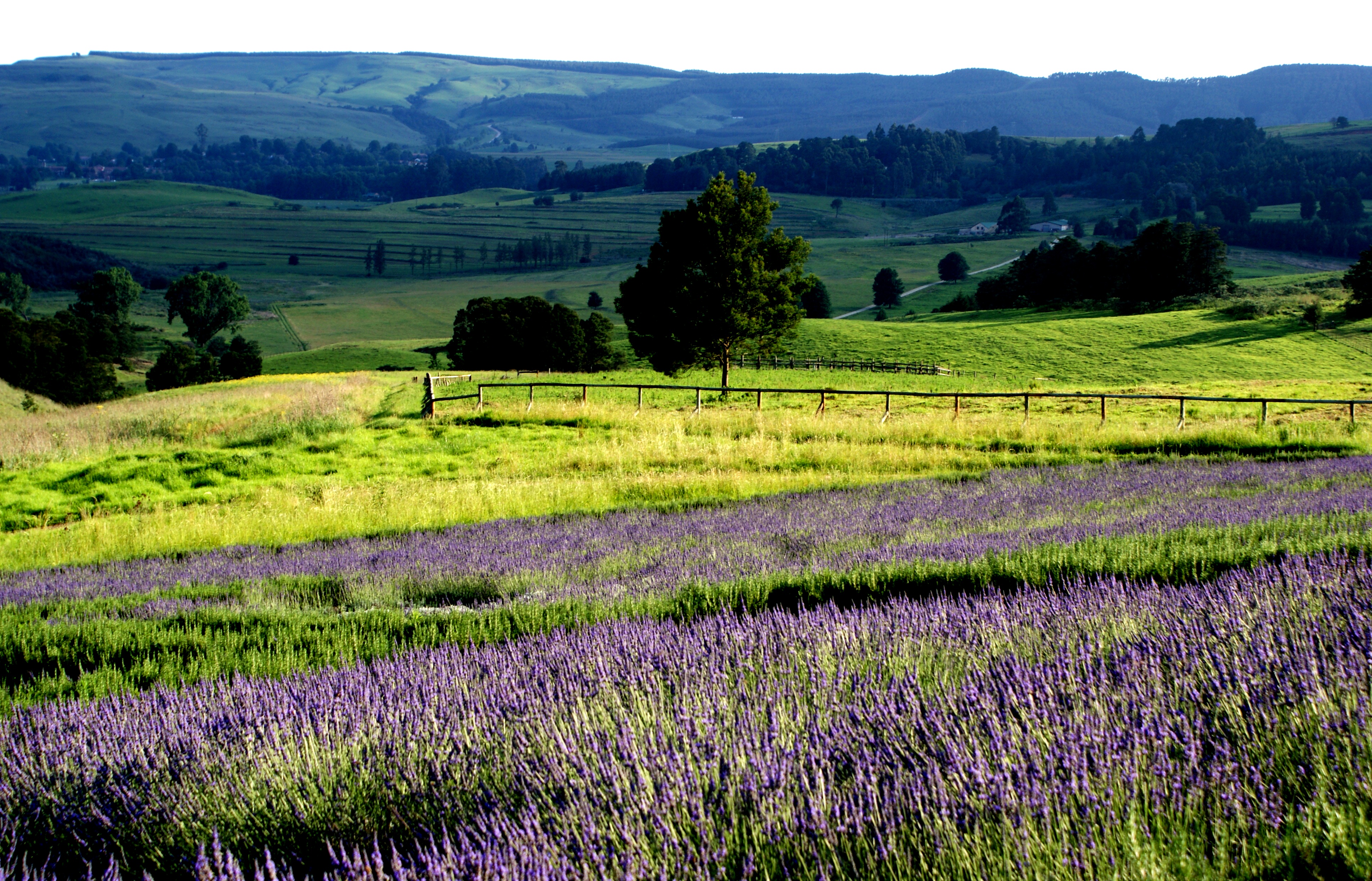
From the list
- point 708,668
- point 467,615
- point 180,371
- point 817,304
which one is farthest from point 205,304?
point 708,668

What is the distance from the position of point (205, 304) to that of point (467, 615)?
123 meters

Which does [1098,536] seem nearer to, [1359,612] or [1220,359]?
[1359,612]

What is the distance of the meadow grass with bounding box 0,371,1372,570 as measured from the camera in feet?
48.9

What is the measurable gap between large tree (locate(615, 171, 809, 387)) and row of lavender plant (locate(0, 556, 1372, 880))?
37.5 m

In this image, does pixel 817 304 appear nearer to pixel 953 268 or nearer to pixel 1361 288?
pixel 953 268

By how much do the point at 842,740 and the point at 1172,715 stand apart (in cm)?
101

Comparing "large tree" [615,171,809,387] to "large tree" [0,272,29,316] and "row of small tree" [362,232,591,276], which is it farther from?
"row of small tree" [362,232,591,276]

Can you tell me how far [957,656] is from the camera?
3.67m

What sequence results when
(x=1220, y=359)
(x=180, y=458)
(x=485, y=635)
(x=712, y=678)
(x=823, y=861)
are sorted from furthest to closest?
(x=1220, y=359)
(x=180, y=458)
(x=485, y=635)
(x=712, y=678)
(x=823, y=861)

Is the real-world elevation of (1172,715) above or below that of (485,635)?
above

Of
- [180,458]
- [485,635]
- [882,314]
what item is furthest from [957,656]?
[882,314]

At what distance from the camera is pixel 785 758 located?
8.61 feet

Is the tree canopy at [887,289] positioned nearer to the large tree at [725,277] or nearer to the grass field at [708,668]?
the large tree at [725,277]

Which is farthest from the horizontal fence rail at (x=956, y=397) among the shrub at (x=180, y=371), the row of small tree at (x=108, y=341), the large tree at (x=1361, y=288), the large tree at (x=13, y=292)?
the large tree at (x=13, y=292)
